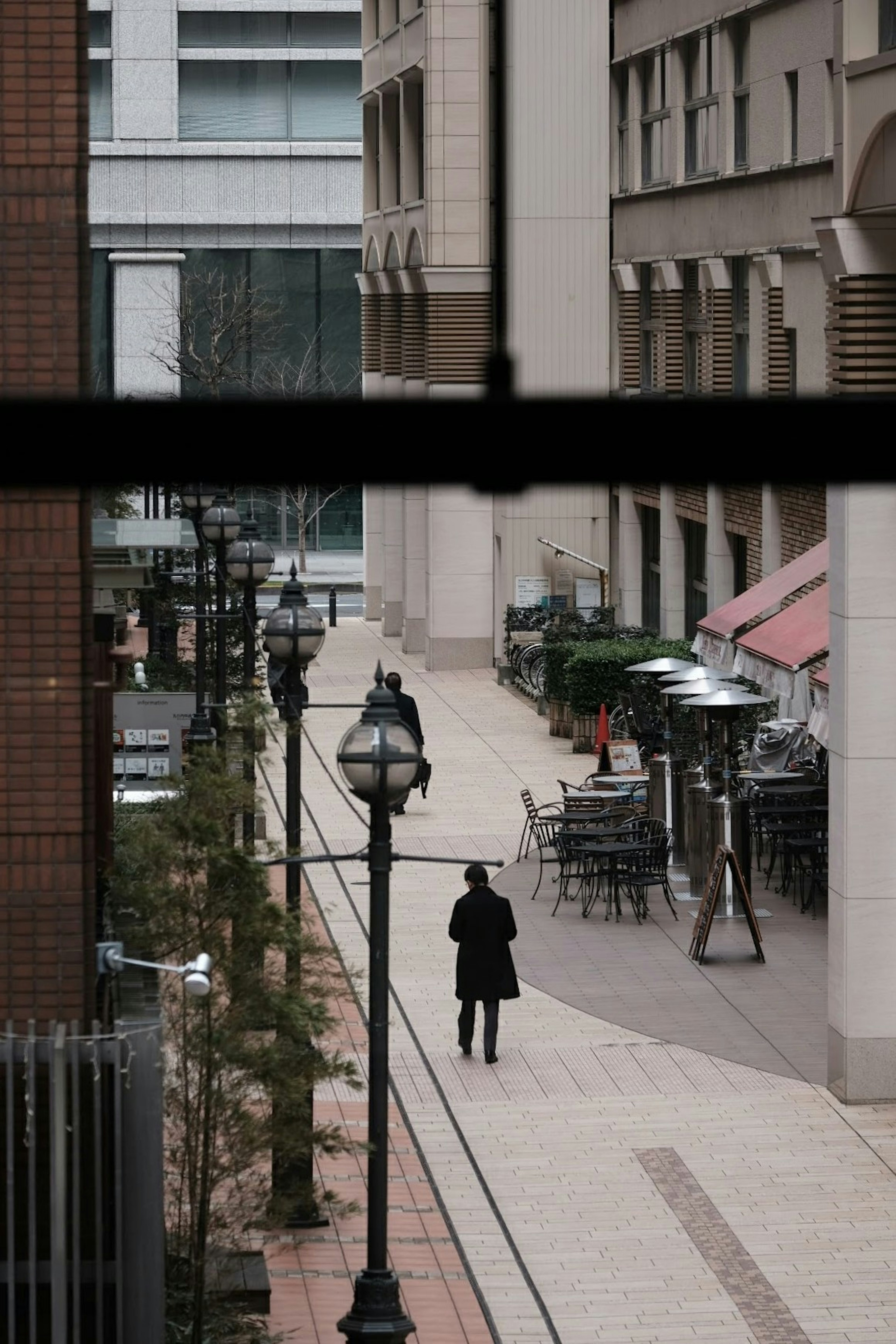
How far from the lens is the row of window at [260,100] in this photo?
2199 inches

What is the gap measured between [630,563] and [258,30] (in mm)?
22716

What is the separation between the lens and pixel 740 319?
32.9 meters

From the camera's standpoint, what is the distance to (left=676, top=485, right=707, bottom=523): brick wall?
1405 inches

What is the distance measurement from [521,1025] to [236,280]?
38.7 meters

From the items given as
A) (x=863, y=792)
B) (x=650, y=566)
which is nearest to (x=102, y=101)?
(x=650, y=566)

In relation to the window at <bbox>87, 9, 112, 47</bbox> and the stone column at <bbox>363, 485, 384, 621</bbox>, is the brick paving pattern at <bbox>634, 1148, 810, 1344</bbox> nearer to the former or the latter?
the stone column at <bbox>363, 485, 384, 621</bbox>

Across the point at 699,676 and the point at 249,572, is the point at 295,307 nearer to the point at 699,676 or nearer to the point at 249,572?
the point at 699,676

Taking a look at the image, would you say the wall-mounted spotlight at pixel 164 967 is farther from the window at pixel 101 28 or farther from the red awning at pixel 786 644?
the window at pixel 101 28

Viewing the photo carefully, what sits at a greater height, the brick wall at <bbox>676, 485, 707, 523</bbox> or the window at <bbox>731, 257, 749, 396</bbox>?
the window at <bbox>731, 257, 749, 396</bbox>

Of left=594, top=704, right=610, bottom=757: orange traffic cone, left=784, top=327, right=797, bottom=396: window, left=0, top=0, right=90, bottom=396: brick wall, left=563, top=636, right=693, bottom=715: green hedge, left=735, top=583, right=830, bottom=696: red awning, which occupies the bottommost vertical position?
left=594, top=704, right=610, bottom=757: orange traffic cone

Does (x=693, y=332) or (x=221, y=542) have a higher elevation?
(x=693, y=332)

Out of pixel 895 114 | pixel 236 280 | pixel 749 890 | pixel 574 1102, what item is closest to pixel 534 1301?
pixel 574 1102

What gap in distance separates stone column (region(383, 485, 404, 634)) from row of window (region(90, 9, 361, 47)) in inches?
524

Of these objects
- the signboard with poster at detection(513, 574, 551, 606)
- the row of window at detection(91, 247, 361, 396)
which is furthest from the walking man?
the row of window at detection(91, 247, 361, 396)
